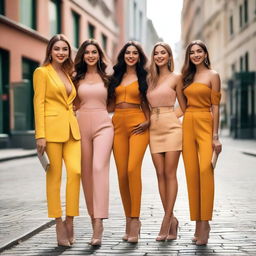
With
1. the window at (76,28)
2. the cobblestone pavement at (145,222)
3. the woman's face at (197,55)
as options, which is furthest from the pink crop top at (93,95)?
the window at (76,28)

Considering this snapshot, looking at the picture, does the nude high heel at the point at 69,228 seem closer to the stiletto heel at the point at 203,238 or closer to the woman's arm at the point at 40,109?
the woman's arm at the point at 40,109

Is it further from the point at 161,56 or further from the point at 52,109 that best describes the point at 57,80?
the point at 161,56

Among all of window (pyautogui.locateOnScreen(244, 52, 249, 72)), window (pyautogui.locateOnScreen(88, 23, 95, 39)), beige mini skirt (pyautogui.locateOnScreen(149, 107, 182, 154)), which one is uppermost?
window (pyautogui.locateOnScreen(88, 23, 95, 39))

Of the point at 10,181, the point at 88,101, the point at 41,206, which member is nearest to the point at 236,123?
the point at 10,181

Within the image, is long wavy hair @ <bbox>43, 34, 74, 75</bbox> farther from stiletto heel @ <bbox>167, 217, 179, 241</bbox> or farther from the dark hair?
stiletto heel @ <bbox>167, 217, 179, 241</bbox>

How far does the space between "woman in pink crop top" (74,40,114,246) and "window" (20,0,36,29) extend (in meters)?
18.5

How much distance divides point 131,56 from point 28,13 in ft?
63.9

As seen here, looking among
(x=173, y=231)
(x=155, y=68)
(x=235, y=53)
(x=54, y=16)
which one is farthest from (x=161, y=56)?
(x=235, y=53)

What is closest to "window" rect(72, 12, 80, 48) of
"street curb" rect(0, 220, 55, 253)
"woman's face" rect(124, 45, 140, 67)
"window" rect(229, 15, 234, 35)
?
"window" rect(229, 15, 234, 35)

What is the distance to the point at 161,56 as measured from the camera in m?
5.67

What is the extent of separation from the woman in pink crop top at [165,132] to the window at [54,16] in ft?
72.5

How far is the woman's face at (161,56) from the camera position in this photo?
223 inches

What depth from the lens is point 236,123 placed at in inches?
1196

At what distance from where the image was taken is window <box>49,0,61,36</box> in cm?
2708
